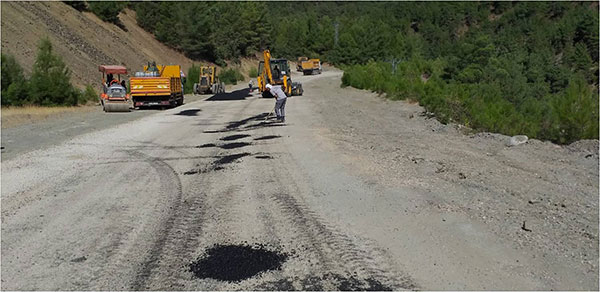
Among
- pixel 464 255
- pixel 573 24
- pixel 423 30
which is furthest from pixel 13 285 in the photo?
pixel 423 30

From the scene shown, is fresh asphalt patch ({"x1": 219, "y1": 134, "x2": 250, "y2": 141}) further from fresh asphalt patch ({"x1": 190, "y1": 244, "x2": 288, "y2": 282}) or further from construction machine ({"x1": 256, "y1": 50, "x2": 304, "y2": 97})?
construction machine ({"x1": 256, "y1": 50, "x2": 304, "y2": 97})

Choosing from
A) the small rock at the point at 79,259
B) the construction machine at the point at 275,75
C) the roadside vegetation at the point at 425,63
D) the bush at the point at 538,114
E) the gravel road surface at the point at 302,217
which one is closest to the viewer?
the gravel road surface at the point at 302,217

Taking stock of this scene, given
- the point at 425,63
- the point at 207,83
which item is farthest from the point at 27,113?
the point at 425,63

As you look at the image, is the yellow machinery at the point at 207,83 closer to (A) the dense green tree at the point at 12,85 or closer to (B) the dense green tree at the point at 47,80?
(B) the dense green tree at the point at 47,80

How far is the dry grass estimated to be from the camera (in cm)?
1864

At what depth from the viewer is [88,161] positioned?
1041 cm

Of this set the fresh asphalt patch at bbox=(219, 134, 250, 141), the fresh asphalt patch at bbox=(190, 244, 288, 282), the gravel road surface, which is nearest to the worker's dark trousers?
the fresh asphalt patch at bbox=(219, 134, 250, 141)

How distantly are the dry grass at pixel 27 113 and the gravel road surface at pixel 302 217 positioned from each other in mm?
8261

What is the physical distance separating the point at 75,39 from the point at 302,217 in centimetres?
4535

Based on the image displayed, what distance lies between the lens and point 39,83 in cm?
2461

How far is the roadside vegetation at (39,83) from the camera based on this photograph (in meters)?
23.8

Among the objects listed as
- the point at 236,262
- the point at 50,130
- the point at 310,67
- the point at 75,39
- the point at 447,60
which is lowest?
the point at 236,262

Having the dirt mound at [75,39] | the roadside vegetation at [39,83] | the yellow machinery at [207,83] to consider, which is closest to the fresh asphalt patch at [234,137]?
the roadside vegetation at [39,83]

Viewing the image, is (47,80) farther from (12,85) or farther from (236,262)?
(236,262)
